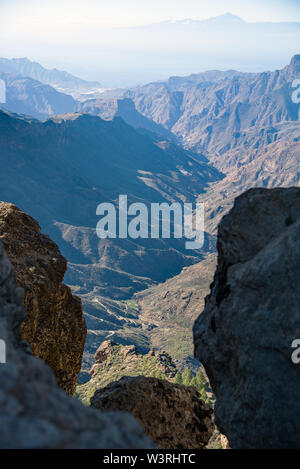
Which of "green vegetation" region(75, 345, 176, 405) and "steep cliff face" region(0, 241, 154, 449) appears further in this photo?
"green vegetation" region(75, 345, 176, 405)

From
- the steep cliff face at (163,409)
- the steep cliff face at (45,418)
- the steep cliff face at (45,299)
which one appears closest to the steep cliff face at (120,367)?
the steep cliff face at (45,299)

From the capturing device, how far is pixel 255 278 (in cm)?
1516

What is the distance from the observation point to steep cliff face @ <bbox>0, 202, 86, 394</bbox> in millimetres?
21281

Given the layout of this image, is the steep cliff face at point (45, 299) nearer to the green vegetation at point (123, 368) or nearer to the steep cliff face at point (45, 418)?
the steep cliff face at point (45, 418)

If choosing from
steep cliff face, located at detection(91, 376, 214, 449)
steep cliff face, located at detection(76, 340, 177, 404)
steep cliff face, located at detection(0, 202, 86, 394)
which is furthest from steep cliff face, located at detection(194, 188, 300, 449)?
steep cliff face, located at detection(76, 340, 177, 404)

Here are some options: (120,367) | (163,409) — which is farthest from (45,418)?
(120,367)

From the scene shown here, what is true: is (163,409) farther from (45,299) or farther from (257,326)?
(45,299)

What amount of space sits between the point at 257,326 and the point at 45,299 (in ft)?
40.5

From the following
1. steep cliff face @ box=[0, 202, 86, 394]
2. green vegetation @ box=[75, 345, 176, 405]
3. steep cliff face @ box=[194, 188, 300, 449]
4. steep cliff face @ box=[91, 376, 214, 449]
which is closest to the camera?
steep cliff face @ box=[194, 188, 300, 449]

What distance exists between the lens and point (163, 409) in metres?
19.3

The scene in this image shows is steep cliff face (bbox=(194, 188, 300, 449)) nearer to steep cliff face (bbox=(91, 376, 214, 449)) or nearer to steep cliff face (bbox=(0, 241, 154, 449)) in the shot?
steep cliff face (bbox=(91, 376, 214, 449))

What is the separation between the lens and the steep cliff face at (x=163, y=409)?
1833 centimetres

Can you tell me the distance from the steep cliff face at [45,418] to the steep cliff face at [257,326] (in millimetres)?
5551

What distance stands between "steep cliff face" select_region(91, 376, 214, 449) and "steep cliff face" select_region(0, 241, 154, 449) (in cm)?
884
